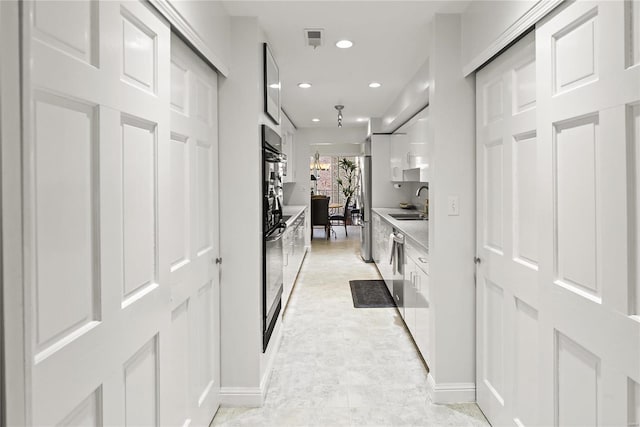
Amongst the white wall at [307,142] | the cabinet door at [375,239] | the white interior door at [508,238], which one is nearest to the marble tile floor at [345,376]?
the white interior door at [508,238]

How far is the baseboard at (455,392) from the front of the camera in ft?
7.95

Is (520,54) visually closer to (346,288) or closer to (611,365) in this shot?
(611,365)

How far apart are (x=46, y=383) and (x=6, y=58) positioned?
66 cm

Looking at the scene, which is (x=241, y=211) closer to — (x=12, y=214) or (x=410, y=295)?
(x=12, y=214)

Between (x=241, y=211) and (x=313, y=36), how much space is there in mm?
1246

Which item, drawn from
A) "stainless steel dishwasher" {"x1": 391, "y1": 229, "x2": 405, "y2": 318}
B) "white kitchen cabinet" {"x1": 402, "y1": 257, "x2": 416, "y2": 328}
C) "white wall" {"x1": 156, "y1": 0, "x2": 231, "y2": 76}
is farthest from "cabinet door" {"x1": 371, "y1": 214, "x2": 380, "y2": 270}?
"white wall" {"x1": 156, "y1": 0, "x2": 231, "y2": 76}

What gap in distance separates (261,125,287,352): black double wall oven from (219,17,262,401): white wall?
0.08m

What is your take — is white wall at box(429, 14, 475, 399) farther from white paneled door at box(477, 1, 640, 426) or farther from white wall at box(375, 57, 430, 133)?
white wall at box(375, 57, 430, 133)

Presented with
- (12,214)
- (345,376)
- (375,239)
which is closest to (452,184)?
(345,376)

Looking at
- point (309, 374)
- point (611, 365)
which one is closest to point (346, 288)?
point (309, 374)

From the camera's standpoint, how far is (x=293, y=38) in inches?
107

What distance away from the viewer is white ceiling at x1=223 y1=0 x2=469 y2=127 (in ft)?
7.42

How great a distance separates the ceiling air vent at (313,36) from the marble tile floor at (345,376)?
88.8 inches

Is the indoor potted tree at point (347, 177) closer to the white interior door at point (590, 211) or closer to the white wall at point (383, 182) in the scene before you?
the white wall at point (383, 182)
